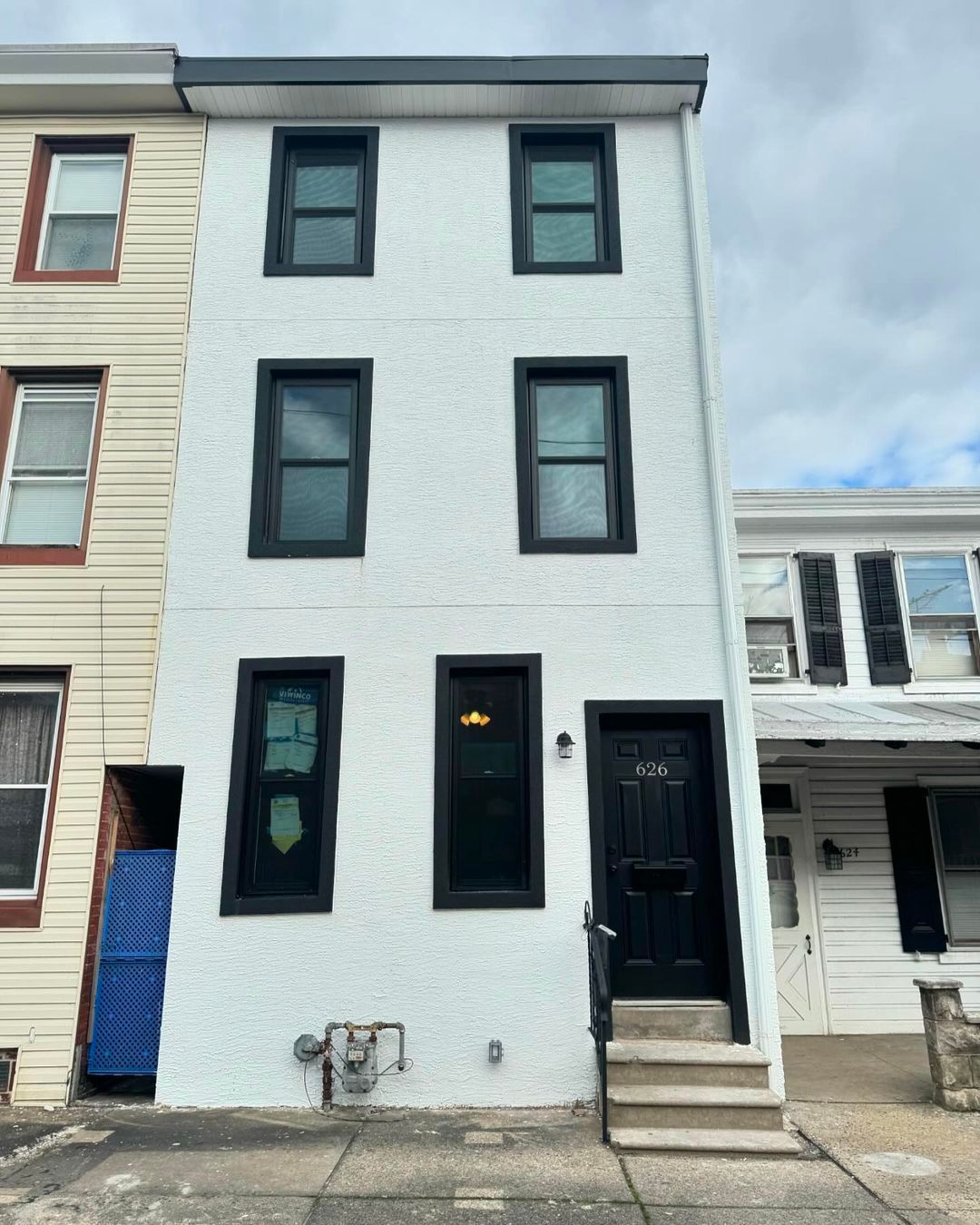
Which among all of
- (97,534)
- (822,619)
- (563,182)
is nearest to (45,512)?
(97,534)

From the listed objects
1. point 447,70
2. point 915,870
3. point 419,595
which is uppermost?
point 447,70

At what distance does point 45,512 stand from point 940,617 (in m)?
9.38

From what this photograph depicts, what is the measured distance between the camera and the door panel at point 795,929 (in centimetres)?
857

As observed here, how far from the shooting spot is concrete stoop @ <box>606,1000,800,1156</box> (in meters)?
4.86

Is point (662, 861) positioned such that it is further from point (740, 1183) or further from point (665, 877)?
point (740, 1183)

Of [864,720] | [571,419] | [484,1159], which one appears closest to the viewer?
[484,1159]

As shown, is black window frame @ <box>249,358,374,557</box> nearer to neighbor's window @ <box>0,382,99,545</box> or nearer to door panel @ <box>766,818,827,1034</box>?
neighbor's window @ <box>0,382,99,545</box>

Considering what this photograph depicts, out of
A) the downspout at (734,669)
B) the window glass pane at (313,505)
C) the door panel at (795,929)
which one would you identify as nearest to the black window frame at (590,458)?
the downspout at (734,669)

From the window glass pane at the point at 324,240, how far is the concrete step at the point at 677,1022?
6539 mm

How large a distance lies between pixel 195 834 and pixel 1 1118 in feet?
6.74

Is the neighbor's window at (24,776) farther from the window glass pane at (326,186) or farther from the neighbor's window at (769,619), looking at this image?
the neighbor's window at (769,619)

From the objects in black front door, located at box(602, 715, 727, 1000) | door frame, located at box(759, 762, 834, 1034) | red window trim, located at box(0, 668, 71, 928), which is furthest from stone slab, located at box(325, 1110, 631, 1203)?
door frame, located at box(759, 762, 834, 1034)

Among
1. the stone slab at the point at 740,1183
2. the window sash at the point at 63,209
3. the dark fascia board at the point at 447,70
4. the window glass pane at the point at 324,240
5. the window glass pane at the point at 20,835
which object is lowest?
the stone slab at the point at 740,1183

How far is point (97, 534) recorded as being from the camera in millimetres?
6668
